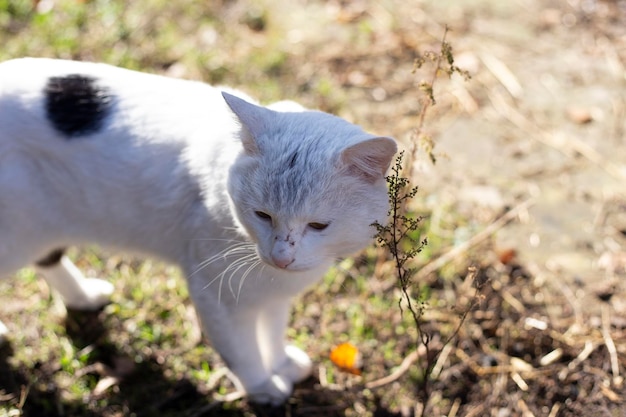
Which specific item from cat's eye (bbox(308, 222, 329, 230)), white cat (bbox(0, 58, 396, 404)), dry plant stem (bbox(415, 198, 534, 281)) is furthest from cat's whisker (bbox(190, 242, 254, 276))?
dry plant stem (bbox(415, 198, 534, 281))

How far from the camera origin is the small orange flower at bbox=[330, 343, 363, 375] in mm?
2998

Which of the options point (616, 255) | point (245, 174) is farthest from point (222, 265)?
point (616, 255)

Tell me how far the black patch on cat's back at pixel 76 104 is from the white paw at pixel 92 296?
950 millimetres

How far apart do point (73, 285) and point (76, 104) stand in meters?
1.00

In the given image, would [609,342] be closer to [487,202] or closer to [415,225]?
[487,202]

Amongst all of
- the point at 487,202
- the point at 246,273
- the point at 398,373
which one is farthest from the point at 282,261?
the point at 487,202

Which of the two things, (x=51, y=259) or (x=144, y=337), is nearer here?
(x=51, y=259)

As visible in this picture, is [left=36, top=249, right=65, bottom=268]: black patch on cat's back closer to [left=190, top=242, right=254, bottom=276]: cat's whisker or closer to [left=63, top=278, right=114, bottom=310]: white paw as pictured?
[left=63, top=278, right=114, bottom=310]: white paw

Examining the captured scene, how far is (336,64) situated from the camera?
4617 millimetres

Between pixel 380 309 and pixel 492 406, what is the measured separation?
26.4 inches

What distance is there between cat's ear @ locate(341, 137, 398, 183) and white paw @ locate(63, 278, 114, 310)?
64.8 inches

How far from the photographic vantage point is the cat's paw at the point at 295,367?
9.71 feet

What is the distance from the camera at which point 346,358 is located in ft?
9.84

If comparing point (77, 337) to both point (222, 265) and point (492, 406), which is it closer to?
point (222, 265)
